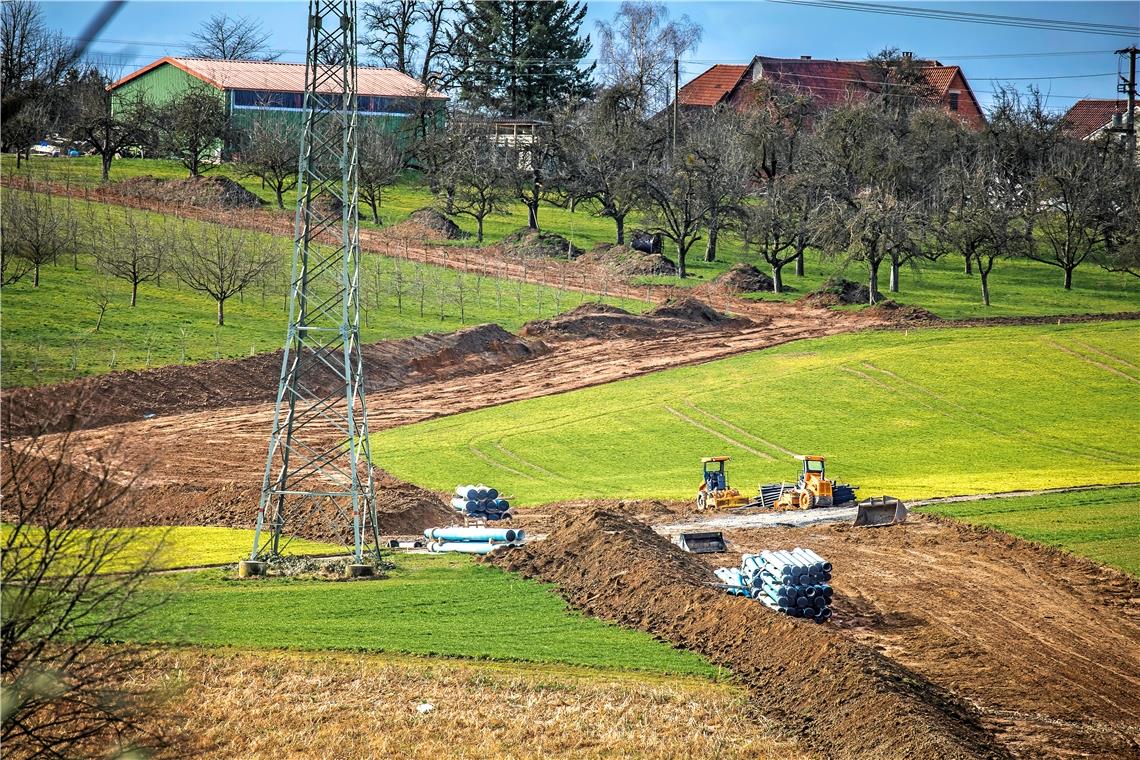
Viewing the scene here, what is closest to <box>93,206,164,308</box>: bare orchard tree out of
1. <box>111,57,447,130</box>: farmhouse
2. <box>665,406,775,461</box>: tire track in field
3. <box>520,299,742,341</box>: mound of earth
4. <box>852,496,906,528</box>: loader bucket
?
<box>520,299,742,341</box>: mound of earth

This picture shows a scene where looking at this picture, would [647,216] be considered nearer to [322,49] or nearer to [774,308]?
[774,308]

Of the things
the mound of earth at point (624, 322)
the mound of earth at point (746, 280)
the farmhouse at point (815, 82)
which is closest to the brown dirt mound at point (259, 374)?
the mound of earth at point (624, 322)

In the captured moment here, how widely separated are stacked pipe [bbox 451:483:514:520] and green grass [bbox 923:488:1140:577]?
46.9 ft

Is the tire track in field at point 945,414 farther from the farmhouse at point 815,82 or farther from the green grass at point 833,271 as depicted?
the farmhouse at point 815,82

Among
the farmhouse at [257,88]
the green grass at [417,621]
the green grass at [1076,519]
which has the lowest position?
the green grass at [417,621]

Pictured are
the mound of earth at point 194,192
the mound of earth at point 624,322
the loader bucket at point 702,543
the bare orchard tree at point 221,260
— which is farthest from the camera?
the mound of earth at point 194,192

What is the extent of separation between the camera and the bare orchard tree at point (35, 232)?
6109 centimetres

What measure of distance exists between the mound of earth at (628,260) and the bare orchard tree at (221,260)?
23.6 meters

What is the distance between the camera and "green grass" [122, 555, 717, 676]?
26500 mm

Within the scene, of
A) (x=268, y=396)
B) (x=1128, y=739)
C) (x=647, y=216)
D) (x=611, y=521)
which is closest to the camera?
(x=1128, y=739)

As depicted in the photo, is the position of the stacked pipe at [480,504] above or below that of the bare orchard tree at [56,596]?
below

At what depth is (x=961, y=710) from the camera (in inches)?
918

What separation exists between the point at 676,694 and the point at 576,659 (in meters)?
2.84

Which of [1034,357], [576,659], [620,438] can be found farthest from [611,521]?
[1034,357]
